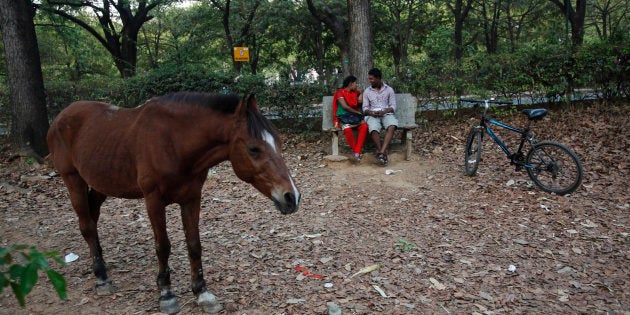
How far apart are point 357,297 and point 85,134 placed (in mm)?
2913

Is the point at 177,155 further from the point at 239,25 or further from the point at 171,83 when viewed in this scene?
the point at 239,25

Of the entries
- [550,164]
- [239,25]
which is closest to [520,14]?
[239,25]

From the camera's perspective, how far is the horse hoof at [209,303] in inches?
143

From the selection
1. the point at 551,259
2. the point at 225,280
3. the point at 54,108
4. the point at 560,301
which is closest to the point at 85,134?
the point at 225,280

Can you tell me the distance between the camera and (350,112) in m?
8.25

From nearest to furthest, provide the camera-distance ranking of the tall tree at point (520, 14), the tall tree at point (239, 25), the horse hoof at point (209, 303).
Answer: the horse hoof at point (209, 303) → the tall tree at point (239, 25) → the tall tree at point (520, 14)

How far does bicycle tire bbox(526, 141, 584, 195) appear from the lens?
618 cm

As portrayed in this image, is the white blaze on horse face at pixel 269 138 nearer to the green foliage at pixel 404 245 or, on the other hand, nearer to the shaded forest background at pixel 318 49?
the green foliage at pixel 404 245

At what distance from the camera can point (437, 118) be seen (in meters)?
10.2

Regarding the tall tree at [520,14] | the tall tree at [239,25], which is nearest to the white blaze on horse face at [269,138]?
the tall tree at [239,25]

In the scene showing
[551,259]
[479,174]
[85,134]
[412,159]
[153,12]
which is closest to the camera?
[85,134]

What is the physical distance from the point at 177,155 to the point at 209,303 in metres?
1.30

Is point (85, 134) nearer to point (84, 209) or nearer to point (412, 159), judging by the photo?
point (84, 209)

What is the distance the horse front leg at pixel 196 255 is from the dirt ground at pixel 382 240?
0.16m
